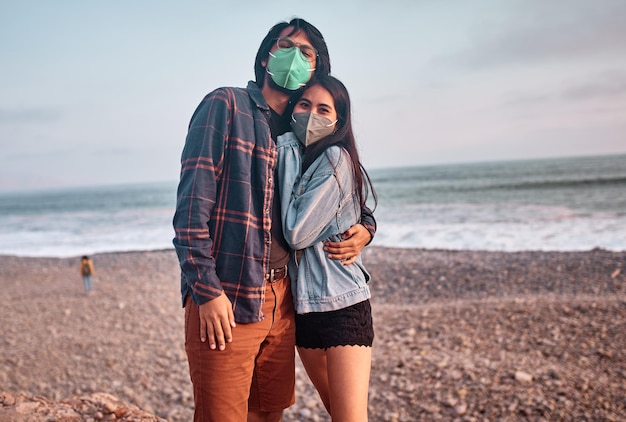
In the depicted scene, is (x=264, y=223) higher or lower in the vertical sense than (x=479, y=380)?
higher

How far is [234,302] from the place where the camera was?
78.2 inches

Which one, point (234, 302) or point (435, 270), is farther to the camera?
point (435, 270)

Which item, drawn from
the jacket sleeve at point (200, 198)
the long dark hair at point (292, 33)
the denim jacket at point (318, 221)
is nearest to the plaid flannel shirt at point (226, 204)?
the jacket sleeve at point (200, 198)

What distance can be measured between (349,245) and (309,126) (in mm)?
606

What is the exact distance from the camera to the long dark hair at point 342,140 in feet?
7.60

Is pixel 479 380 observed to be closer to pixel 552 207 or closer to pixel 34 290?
pixel 34 290

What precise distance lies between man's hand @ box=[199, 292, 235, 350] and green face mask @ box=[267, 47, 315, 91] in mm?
1075

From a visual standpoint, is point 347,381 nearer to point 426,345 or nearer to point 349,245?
point 349,245

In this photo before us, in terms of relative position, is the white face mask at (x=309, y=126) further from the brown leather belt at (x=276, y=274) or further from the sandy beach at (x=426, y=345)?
the sandy beach at (x=426, y=345)

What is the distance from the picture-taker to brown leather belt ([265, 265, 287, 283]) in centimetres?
214

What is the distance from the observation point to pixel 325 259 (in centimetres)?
223

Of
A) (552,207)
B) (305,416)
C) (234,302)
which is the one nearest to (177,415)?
(305,416)

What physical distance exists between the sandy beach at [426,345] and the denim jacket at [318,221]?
196cm

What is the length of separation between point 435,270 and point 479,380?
6617 mm
